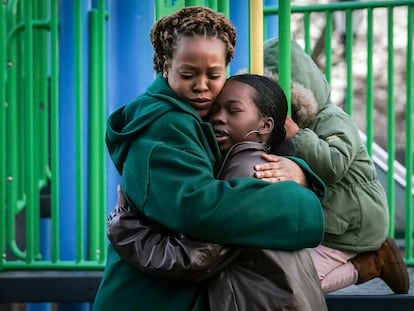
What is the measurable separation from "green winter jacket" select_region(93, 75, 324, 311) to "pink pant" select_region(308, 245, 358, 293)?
109 cm

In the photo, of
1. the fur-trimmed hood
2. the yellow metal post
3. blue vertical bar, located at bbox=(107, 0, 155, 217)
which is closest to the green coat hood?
the yellow metal post

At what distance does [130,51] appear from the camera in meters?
3.99

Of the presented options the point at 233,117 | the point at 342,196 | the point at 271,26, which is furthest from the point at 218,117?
the point at 271,26

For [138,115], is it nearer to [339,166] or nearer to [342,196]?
[339,166]

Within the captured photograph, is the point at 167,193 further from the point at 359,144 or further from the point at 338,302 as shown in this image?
the point at 338,302

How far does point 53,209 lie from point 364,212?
161 cm

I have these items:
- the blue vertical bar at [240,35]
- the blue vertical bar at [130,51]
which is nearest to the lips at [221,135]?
the blue vertical bar at [240,35]

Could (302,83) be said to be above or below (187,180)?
above

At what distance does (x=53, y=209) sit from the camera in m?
4.56

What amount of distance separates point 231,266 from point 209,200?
0.21m

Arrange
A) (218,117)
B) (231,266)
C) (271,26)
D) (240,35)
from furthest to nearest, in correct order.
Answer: (271,26) < (240,35) < (218,117) < (231,266)

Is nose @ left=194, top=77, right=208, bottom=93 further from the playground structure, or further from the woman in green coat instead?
the playground structure

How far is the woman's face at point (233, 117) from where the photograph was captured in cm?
270

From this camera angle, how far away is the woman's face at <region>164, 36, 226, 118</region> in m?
2.61
